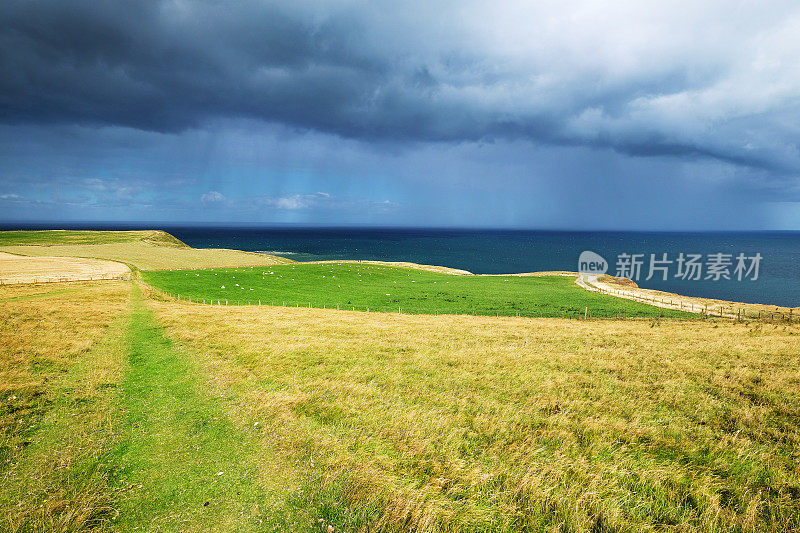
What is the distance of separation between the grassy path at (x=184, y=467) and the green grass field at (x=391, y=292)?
40103mm

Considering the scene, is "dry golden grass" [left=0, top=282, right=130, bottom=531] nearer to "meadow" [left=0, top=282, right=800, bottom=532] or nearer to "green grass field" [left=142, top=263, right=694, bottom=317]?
"meadow" [left=0, top=282, right=800, bottom=532]

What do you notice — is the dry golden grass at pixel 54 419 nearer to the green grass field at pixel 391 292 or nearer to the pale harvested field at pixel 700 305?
the green grass field at pixel 391 292

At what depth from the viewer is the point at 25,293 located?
38.8m

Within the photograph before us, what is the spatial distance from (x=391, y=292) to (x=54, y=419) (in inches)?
2257

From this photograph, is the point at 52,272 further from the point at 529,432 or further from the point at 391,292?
the point at 529,432

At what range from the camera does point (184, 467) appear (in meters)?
8.12

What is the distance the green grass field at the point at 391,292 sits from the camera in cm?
5391

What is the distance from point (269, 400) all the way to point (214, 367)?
551 cm

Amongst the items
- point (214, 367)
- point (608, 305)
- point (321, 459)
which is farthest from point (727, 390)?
point (608, 305)

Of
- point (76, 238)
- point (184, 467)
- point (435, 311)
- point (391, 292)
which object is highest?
point (76, 238)

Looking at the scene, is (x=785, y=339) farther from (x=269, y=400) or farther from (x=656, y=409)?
(x=269, y=400)

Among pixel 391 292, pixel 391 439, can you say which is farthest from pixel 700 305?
pixel 391 439

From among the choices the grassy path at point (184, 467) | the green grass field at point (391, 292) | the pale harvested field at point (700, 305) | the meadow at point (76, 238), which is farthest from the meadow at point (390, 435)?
the meadow at point (76, 238)

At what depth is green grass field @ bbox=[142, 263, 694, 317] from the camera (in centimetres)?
5391
